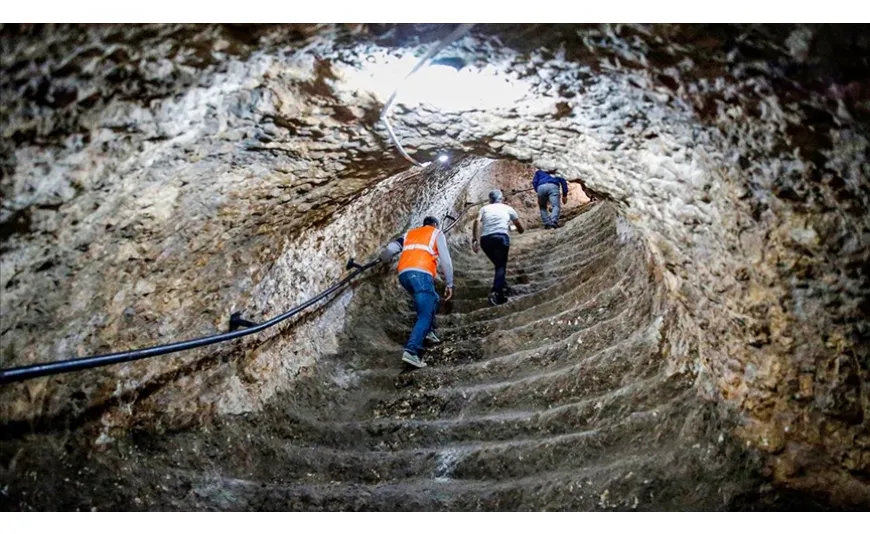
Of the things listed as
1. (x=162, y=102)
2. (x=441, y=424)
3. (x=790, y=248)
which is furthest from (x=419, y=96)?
(x=441, y=424)

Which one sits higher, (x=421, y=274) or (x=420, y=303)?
(x=421, y=274)

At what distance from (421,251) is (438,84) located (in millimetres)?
2247

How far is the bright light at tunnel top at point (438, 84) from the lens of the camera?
205cm

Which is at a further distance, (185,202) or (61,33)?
(185,202)

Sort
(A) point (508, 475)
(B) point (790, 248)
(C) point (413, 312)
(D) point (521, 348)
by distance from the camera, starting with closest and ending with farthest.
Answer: (B) point (790, 248)
(A) point (508, 475)
(D) point (521, 348)
(C) point (413, 312)

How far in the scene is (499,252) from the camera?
5184mm

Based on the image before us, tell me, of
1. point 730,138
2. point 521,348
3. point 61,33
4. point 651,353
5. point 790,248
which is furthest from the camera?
point 521,348

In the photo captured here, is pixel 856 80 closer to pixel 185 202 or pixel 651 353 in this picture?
pixel 651 353

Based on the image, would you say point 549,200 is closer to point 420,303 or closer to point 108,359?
point 420,303

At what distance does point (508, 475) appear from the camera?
9.04 feet

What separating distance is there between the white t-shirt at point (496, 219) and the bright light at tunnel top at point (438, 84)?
9.17 ft

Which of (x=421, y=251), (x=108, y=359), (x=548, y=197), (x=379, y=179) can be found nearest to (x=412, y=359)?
(x=421, y=251)

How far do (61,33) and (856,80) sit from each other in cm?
237

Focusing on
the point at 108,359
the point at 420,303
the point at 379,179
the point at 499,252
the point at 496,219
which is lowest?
the point at 420,303
